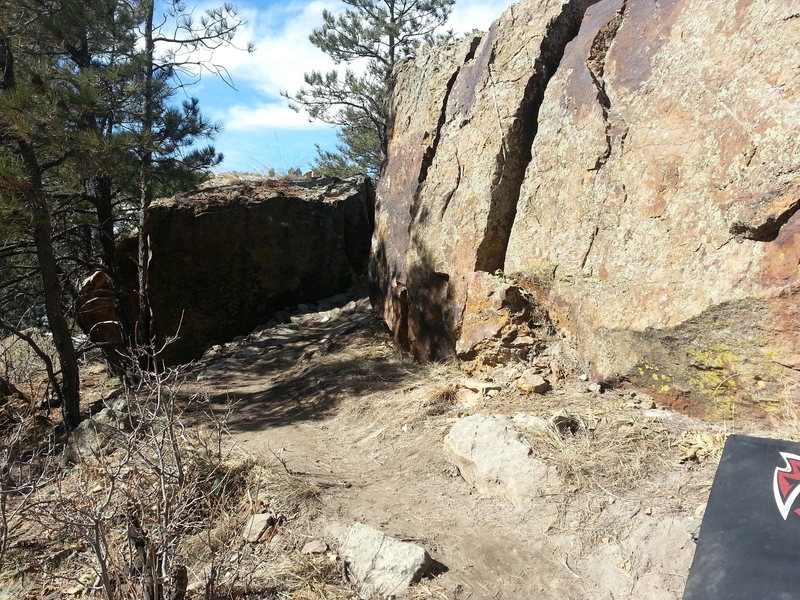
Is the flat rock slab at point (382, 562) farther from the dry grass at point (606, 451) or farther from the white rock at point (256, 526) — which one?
the dry grass at point (606, 451)

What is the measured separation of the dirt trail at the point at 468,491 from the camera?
2871mm

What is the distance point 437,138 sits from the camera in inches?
247

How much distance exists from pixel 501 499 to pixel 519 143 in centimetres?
312

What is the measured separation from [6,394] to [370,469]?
17.1ft

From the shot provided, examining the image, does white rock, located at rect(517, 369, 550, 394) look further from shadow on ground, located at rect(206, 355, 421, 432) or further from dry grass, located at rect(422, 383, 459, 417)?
shadow on ground, located at rect(206, 355, 421, 432)

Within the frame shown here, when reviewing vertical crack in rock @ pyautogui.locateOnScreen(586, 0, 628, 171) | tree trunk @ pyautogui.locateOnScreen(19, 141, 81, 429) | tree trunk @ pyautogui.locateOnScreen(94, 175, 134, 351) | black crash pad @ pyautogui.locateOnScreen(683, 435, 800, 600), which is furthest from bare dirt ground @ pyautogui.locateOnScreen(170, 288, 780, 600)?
tree trunk @ pyautogui.locateOnScreen(94, 175, 134, 351)

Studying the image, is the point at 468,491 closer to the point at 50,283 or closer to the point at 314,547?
the point at 314,547

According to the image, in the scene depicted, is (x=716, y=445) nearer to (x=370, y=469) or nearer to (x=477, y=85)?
(x=370, y=469)

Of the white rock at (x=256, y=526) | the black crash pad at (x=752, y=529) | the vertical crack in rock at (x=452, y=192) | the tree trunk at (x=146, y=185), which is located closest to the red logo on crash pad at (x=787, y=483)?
the black crash pad at (x=752, y=529)

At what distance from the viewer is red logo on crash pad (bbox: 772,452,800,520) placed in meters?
2.13

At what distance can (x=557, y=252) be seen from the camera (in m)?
4.78

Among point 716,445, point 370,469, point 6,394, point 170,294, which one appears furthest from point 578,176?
point 6,394

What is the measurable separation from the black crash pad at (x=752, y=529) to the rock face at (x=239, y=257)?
7.40 meters

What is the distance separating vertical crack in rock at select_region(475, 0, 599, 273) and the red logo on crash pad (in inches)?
129
